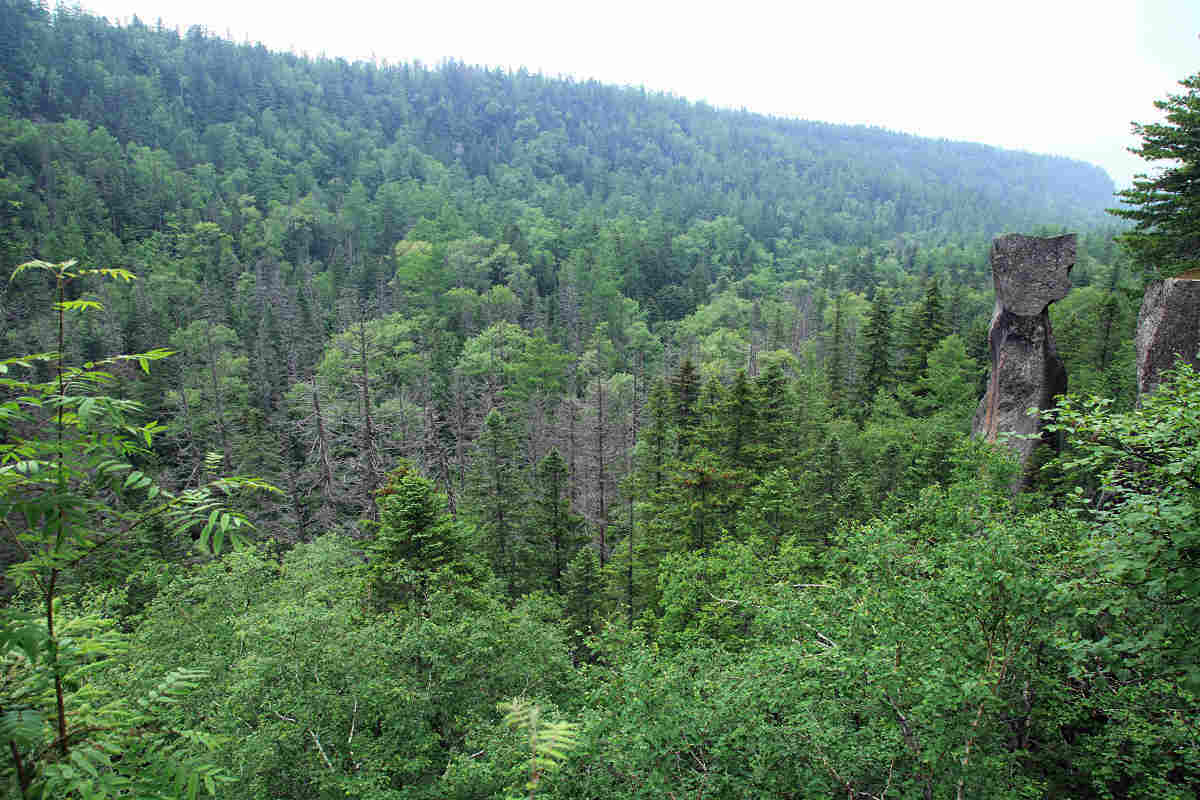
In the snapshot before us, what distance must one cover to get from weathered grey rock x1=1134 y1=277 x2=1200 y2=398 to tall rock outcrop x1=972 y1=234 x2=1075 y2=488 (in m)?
6.65

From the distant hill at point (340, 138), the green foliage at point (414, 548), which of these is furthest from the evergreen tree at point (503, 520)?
the distant hill at point (340, 138)

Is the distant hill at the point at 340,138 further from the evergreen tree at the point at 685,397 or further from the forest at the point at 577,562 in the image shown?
the evergreen tree at the point at 685,397

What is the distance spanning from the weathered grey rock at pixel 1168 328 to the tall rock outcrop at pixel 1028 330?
665 centimetres

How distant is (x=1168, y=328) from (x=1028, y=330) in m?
7.68

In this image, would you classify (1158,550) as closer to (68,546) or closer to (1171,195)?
(68,546)

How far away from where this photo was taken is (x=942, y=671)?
7156 mm

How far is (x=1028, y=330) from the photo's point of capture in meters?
22.0

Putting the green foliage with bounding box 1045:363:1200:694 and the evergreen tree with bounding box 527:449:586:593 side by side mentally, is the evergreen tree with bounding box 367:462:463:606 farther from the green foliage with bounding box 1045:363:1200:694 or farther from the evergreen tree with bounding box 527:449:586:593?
the green foliage with bounding box 1045:363:1200:694

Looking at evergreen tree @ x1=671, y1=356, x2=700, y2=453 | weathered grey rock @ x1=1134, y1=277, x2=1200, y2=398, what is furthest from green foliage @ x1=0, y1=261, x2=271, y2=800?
evergreen tree @ x1=671, y1=356, x2=700, y2=453

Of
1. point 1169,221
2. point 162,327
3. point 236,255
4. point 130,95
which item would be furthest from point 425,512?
point 130,95

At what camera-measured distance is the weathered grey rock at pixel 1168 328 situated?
14.3 metres

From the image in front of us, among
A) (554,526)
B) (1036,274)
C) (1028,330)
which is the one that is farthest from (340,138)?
(1028,330)

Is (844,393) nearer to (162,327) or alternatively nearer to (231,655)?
(231,655)

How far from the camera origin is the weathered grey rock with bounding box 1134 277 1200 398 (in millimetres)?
14336
